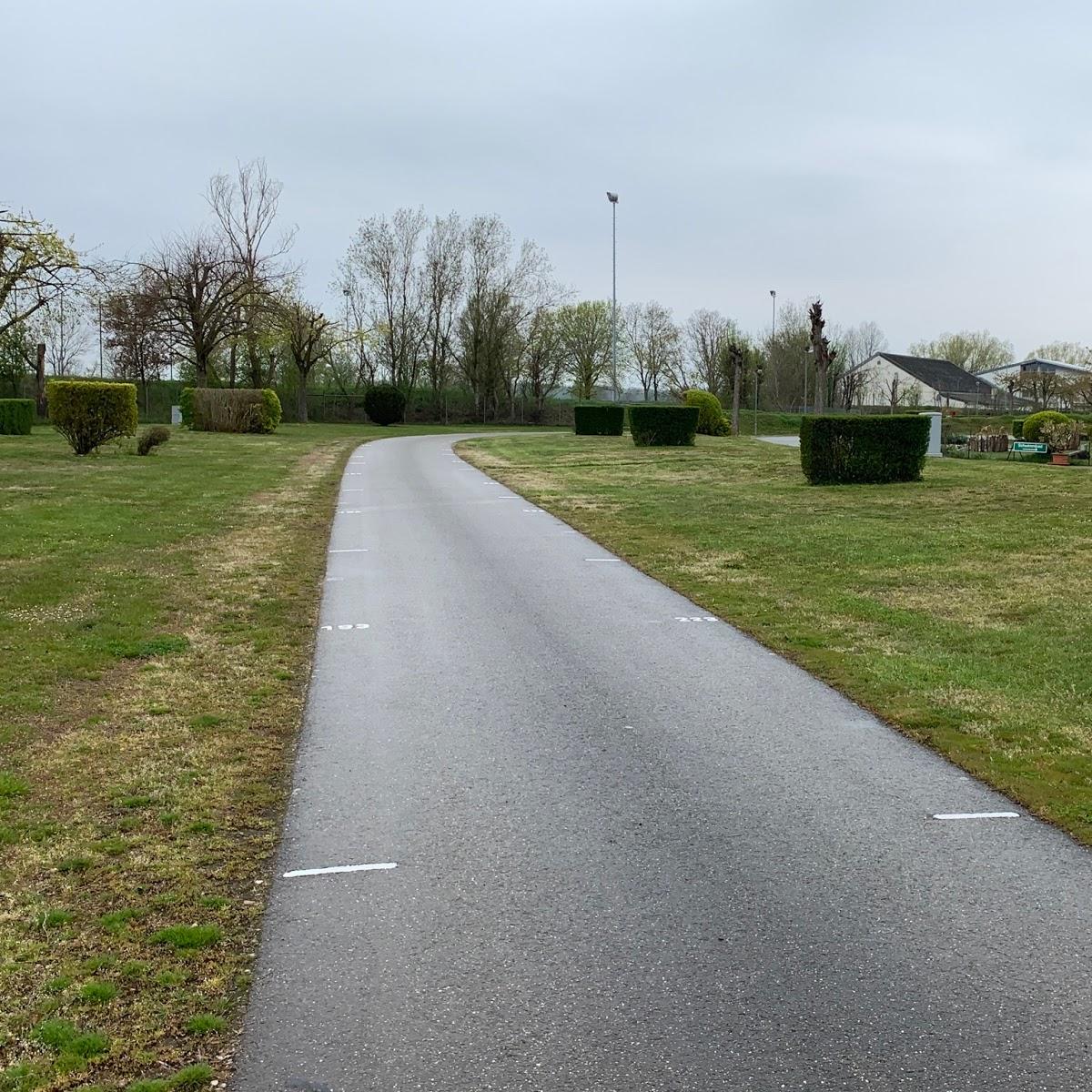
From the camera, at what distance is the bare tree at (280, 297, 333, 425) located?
178 ft

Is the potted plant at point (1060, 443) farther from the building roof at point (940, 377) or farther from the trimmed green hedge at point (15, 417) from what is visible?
the building roof at point (940, 377)

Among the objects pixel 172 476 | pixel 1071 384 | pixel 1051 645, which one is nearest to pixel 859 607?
pixel 1051 645

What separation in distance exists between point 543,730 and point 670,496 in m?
13.1

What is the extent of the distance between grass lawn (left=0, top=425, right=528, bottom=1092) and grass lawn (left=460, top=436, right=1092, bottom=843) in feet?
10.6

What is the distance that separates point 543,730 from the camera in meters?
5.40

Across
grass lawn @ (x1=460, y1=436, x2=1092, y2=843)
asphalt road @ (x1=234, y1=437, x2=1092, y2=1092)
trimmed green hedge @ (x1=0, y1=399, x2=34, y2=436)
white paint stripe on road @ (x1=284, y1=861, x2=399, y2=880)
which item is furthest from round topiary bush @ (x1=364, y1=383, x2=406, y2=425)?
white paint stripe on road @ (x1=284, y1=861, x2=399, y2=880)

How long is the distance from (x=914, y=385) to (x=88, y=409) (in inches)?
2767

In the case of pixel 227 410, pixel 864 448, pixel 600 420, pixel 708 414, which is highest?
pixel 708 414

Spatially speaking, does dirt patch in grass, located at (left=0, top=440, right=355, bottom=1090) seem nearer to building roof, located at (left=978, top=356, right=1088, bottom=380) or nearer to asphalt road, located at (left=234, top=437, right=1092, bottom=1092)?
asphalt road, located at (left=234, top=437, right=1092, bottom=1092)

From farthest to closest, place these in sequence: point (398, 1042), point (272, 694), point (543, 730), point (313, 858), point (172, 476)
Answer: point (172, 476) < point (272, 694) < point (543, 730) < point (313, 858) < point (398, 1042)

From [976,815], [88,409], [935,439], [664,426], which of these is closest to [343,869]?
[976,815]

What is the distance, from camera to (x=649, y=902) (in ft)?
11.6

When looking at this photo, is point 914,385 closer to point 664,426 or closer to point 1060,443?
point 664,426

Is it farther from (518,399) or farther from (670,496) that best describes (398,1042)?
(518,399)
